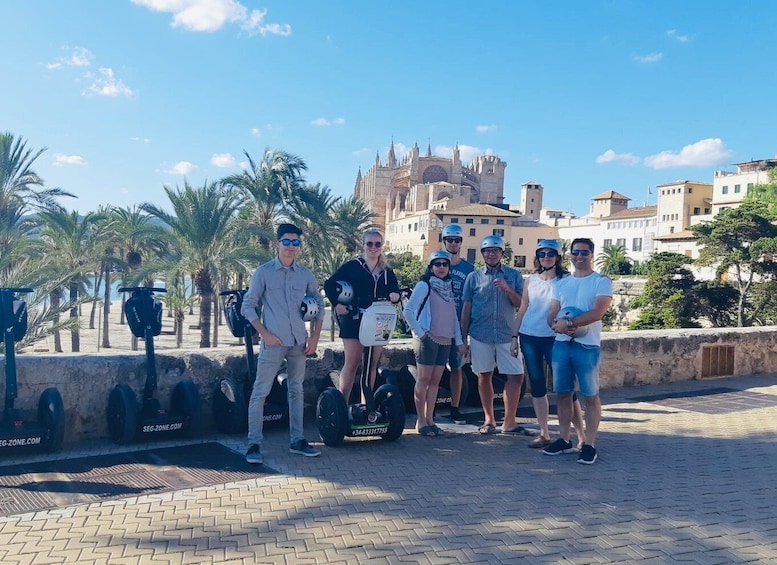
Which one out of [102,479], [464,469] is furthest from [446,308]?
[102,479]

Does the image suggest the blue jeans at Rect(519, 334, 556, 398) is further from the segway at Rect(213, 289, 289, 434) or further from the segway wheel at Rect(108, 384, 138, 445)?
the segway wheel at Rect(108, 384, 138, 445)

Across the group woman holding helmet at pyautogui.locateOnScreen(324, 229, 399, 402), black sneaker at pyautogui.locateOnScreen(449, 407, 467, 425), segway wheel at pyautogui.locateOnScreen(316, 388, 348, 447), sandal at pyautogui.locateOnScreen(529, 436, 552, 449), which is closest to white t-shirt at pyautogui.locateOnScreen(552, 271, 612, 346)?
sandal at pyautogui.locateOnScreen(529, 436, 552, 449)

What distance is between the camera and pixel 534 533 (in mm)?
3744

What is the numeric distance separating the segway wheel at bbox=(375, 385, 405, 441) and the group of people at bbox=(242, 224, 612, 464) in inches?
7.8

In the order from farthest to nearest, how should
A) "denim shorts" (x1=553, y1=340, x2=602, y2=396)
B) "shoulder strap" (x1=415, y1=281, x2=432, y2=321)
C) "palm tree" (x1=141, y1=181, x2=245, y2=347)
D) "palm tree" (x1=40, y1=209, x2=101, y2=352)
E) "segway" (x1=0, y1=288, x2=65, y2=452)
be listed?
"palm tree" (x1=40, y1=209, x2=101, y2=352) → "palm tree" (x1=141, y1=181, x2=245, y2=347) → "shoulder strap" (x1=415, y1=281, x2=432, y2=321) → "denim shorts" (x1=553, y1=340, x2=602, y2=396) → "segway" (x1=0, y1=288, x2=65, y2=452)

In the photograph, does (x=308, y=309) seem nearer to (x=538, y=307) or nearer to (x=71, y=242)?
(x=538, y=307)

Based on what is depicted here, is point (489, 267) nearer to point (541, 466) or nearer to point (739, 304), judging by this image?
point (541, 466)

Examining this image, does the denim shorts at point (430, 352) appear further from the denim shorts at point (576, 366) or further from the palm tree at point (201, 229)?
the palm tree at point (201, 229)

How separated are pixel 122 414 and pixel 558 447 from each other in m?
3.47

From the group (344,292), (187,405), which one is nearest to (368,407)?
(344,292)

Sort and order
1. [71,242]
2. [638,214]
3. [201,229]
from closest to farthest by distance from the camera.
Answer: [201,229] → [71,242] → [638,214]

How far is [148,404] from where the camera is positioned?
5430mm

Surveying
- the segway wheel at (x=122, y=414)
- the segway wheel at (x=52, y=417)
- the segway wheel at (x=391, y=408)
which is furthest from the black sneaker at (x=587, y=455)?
Answer: the segway wheel at (x=52, y=417)

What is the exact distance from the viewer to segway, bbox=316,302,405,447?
5.39m
